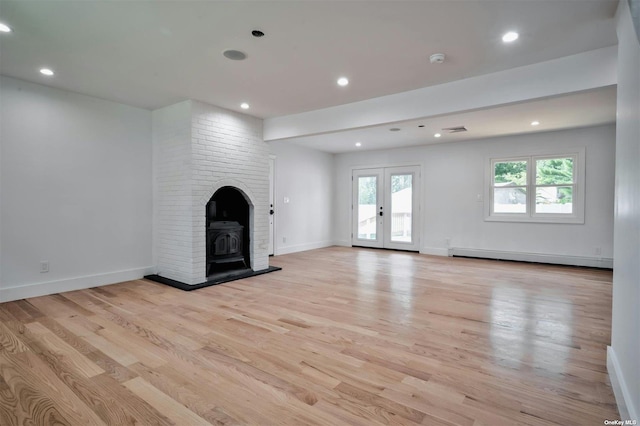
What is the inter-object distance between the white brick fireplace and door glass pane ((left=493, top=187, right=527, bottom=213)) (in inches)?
191

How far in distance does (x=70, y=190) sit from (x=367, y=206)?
20.2 ft

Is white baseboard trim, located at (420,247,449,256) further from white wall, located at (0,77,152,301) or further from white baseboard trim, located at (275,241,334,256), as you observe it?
white wall, located at (0,77,152,301)

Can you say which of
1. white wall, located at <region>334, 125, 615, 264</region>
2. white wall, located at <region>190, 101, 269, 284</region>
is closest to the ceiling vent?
white wall, located at <region>334, 125, 615, 264</region>

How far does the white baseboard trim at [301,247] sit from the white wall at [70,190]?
9.29 ft

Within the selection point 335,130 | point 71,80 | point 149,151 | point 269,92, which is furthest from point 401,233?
point 71,80

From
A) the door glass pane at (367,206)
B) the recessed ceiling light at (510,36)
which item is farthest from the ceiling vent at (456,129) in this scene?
the recessed ceiling light at (510,36)

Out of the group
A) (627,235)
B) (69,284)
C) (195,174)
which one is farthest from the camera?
(195,174)

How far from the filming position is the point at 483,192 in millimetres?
6844

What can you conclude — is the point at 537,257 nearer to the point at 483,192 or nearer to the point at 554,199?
the point at 554,199

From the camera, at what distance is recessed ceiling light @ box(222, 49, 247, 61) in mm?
3016

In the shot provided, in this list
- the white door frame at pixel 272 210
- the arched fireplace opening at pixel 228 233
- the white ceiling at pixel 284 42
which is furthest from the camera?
the white door frame at pixel 272 210

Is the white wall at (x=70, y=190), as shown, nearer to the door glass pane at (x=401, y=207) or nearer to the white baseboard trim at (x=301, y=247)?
the white baseboard trim at (x=301, y=247)

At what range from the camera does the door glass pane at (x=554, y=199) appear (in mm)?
6074

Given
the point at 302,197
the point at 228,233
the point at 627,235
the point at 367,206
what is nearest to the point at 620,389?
the point at 627,235
